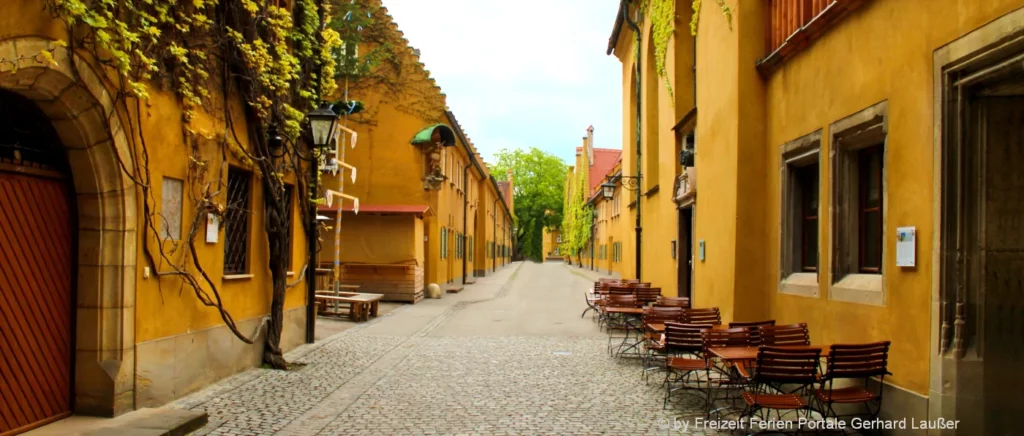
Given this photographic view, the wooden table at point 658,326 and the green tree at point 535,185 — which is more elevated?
the green tree at point 535,185

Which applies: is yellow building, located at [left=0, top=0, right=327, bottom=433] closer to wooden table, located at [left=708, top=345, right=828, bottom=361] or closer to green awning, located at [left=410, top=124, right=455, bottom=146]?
wooden table, located at [left=708, top=345, right=828, bottom=361]

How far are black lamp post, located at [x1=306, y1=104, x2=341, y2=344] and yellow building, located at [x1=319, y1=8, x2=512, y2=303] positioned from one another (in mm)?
6268

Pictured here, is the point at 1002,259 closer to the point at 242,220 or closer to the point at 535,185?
the point at 242,220

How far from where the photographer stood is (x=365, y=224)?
2156 centimetres

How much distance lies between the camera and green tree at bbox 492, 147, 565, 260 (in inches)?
3543

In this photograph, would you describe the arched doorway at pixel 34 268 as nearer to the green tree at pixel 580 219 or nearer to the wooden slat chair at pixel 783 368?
the wooden slat chair at pixel 783 368

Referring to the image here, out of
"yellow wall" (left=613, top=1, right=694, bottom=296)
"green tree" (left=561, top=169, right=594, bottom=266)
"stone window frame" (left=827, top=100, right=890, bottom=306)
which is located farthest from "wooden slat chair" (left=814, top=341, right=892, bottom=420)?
"green tree" (left=561, top=169, right=594, bottom=266)

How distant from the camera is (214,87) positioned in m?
8.80

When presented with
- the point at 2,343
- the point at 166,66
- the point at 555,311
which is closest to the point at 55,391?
the point at 2,343

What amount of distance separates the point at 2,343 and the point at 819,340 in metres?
7.69

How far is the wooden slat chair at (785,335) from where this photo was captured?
7.77 m

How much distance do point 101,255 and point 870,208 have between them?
7.37 meters

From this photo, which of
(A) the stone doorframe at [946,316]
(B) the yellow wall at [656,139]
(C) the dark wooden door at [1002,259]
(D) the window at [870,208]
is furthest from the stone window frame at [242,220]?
(B) the yellow wall at [656,139]

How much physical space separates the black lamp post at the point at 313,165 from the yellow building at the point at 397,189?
6.27 m
